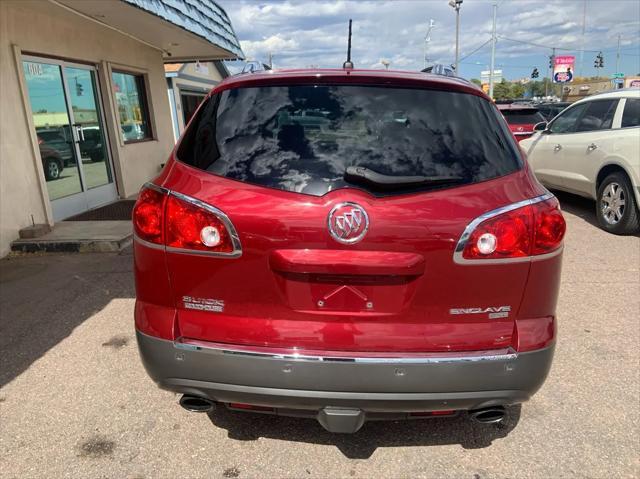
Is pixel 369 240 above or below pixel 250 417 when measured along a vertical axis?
above

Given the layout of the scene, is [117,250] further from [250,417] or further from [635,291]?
[635,291]

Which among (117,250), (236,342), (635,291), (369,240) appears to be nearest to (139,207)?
(236,342)

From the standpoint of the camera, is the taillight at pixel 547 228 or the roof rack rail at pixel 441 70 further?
the roof rack rail at pixel 441 70

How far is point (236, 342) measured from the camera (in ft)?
6.59

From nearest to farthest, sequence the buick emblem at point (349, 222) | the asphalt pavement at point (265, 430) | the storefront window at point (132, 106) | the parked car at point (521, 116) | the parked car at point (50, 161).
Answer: the buick emblem at point (349, 222) < the asphalt pavement at point (265, 430) < the parked car at point (50, 161) < the storefront window at point (132, 106) < the parked car at point (521, 116)

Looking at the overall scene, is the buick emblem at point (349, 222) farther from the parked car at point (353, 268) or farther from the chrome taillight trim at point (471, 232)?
the chrome taillight trim at point (471, 232)

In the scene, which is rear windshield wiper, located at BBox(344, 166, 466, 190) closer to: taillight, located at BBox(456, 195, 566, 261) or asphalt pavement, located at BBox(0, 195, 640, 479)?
taillight, located at BBox(456, 195, 566, 261)

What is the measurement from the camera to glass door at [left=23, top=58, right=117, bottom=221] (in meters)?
7.07

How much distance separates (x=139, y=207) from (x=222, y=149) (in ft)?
1.46

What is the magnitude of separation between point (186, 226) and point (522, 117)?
11045 millimetres

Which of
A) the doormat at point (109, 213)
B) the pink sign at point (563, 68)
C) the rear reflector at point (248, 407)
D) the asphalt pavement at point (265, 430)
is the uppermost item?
the pink sign at point (563, 68)

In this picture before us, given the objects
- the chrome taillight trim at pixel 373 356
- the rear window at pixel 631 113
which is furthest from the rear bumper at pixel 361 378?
the rear window at pixel 631 113

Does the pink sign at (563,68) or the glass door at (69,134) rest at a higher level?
the pink sign at (563,68)

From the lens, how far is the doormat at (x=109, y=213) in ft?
24.2
